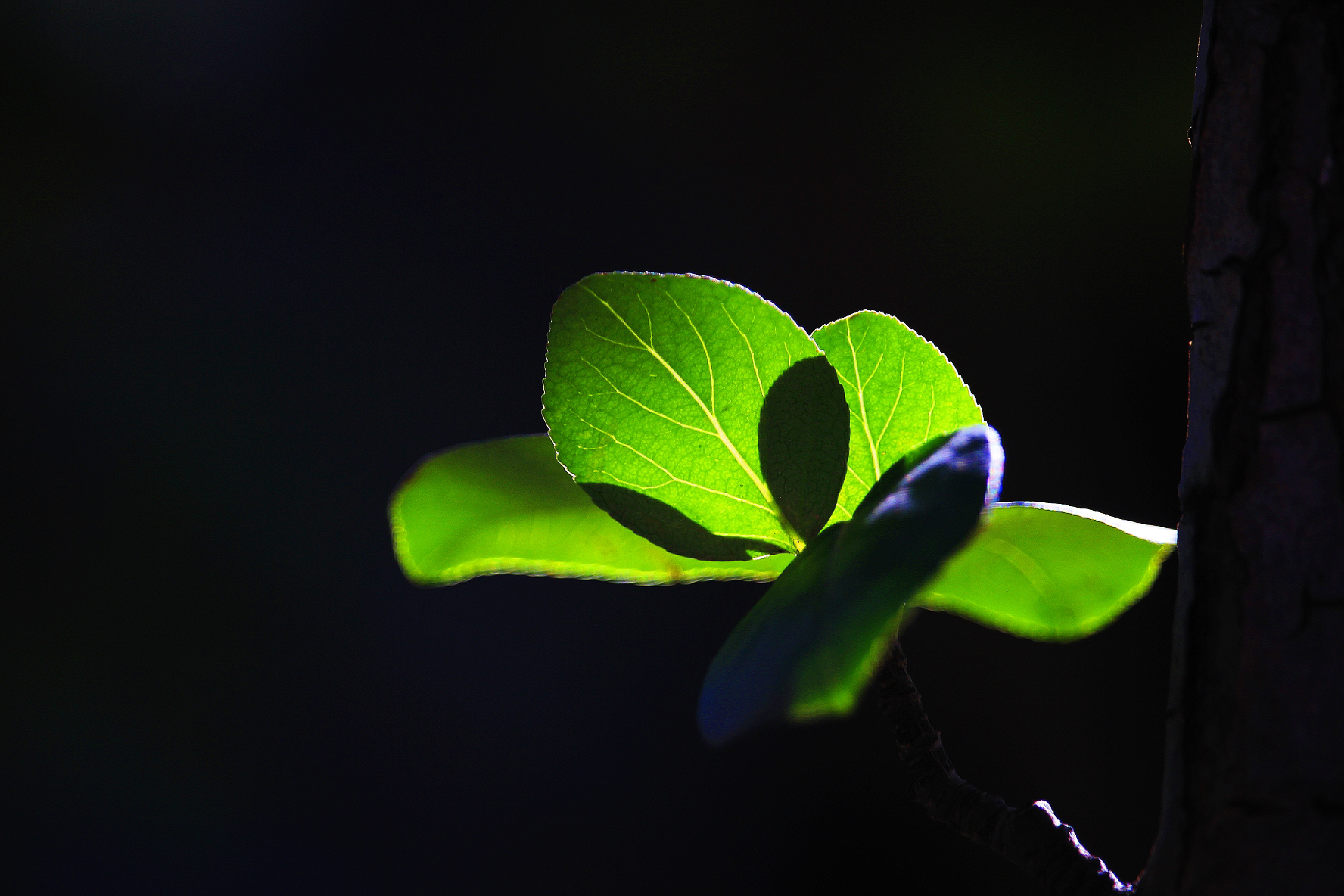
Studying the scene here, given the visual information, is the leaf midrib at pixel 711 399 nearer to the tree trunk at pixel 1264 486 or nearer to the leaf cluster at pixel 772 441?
the leaf cluster at pixel 772 441

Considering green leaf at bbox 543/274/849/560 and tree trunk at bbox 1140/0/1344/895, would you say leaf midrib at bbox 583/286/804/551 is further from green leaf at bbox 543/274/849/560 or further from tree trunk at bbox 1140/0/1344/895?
tree trunk at bbox 1140/0/1344/895

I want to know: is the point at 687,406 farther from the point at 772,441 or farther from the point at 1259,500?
the point at 1259,500

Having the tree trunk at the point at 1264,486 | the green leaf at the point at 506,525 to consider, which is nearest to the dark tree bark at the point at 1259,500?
the tree trunk at the point at 1264,486

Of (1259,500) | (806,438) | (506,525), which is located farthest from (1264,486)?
(506,525)

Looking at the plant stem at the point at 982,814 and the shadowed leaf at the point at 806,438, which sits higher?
the shadowed leaf at the point at 806,438

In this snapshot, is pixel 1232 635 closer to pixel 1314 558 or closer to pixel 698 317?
pixel 1314 558

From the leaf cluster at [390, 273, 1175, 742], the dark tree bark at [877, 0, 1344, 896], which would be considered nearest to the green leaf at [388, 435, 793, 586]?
the leaf cluster at [390, 273, 1175, 742]
